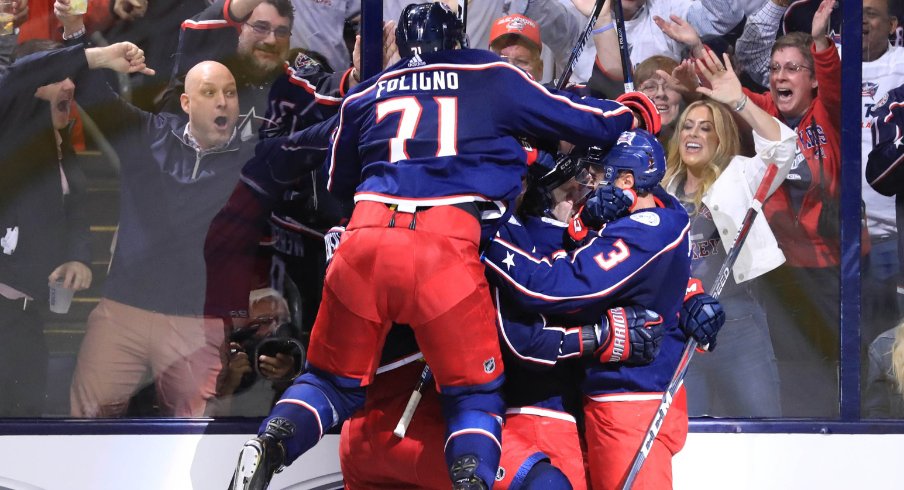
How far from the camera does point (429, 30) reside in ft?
10.2

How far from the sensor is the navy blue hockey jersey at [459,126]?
115 inches


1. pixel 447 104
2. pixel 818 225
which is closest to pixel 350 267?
pixel 447 104

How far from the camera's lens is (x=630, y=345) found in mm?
2992

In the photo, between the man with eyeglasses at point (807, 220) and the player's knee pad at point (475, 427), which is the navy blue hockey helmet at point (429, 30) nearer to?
the player's knee pad at point (475, 427)

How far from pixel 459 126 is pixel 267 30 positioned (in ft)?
3.13

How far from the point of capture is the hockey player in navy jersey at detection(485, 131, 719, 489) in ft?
9.74

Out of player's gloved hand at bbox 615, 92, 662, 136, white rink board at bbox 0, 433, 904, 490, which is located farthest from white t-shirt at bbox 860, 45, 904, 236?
player's gloved hand at bbox 615, 92, 662, 136

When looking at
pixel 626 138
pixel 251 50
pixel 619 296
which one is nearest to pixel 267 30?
pixel 251 50

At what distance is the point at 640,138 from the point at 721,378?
105 cm

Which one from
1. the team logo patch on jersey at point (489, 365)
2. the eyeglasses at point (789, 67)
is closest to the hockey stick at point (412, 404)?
the team logo patch on jersey at point (489, 365)

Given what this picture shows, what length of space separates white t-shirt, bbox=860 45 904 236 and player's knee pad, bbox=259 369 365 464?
1.92 m

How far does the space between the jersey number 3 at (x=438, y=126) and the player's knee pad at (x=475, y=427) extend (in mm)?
639

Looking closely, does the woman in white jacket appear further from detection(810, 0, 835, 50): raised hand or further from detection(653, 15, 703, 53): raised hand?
detection(810, 0, 835, 50): raised hand

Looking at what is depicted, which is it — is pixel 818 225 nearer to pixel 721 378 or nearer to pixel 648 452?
pixel 721 378
